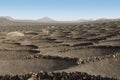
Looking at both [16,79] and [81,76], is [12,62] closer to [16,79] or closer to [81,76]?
[16,79]

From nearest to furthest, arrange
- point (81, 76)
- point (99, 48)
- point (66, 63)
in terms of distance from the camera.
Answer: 1. point (81, 76)
2. point (66, 63)
3. point (99, 48)

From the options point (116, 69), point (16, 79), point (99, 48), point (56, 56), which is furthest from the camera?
point (99, 48)

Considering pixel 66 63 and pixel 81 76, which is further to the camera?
pixel 66 63

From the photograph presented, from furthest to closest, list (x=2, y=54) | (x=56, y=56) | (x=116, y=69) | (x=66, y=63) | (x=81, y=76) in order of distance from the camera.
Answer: (x=2, y=54), (x=56, y=56), (x=66, y=63), (x=116, y=69), (x=81, y=76)

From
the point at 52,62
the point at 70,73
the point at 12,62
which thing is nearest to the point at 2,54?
the point at 12,62

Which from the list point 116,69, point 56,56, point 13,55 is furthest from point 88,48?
point 116,69

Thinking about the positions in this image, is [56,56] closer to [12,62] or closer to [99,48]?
[12,62]

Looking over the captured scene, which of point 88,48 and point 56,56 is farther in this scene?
point 88,48

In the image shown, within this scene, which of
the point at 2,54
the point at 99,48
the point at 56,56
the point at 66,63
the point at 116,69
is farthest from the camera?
the point at 2,54
